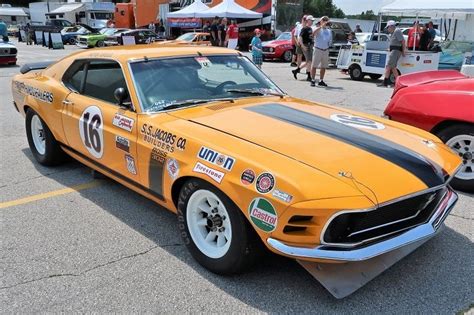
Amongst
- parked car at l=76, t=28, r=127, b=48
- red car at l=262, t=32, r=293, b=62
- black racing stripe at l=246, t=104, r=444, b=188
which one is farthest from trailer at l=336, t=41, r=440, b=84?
parked car at l=76, t=28, r=127, b=48

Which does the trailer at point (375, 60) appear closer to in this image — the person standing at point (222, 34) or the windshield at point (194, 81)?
the person standing at point (222, 34)

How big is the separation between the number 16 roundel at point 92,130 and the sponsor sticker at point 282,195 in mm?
2022

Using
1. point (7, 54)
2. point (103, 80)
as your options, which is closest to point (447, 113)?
point (103, 80)

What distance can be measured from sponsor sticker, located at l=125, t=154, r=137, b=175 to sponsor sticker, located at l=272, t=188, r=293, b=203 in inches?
59.0

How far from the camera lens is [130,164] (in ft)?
12.1

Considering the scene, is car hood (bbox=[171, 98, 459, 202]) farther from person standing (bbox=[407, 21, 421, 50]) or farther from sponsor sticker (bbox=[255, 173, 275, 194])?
person standing (bbox=[407, 21, 421, 50])

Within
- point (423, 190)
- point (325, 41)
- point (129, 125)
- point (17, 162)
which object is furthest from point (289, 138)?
point (325, 41)

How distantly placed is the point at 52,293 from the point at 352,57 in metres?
13.0

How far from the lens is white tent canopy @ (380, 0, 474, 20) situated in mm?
13656

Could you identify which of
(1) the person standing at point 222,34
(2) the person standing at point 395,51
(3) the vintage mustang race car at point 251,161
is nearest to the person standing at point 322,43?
(2) the person standing at point 395,51

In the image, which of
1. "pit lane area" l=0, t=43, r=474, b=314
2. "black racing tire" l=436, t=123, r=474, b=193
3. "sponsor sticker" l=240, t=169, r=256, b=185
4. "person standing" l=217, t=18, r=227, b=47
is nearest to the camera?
"sponsor sticker" l=240, t=169, r=256, b=185

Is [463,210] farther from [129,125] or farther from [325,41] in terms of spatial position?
[325,41]

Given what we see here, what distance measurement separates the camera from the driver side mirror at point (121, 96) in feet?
12.4

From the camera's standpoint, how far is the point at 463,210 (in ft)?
13.9
